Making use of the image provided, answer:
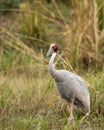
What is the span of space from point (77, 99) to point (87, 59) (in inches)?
122

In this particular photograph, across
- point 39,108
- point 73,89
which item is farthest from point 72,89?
point 39,108

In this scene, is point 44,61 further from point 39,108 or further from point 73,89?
point 73,89

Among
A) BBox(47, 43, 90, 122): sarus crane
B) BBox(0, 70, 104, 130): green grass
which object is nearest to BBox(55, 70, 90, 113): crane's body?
BBox(47, 43, 90, 122): sarus crane

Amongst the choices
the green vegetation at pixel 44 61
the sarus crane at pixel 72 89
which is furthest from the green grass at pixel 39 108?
the sarus crane at pixel 72 89

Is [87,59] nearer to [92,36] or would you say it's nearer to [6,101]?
[92,36]

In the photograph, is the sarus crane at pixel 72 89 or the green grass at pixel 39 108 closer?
the green grass at pixel 39 108

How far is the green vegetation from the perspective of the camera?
7.41 meters

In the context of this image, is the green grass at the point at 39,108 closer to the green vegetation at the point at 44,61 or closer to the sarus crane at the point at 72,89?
the green vegetation at the point at 44,61

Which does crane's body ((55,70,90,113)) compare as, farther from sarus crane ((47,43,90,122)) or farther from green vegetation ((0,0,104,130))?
green vegetation ((0,0,104,130))

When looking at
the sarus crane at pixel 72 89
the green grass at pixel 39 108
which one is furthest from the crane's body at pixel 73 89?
the green grass at pixel 39 108

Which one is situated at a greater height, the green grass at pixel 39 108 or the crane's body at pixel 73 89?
the crane's body at pixel 73 89

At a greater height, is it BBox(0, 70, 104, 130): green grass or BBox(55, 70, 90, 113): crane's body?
BBox(55, 70, 90, 113): crane's body

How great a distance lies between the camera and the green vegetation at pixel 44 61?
7407 mm

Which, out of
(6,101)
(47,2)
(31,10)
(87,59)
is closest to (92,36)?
(87,59)
